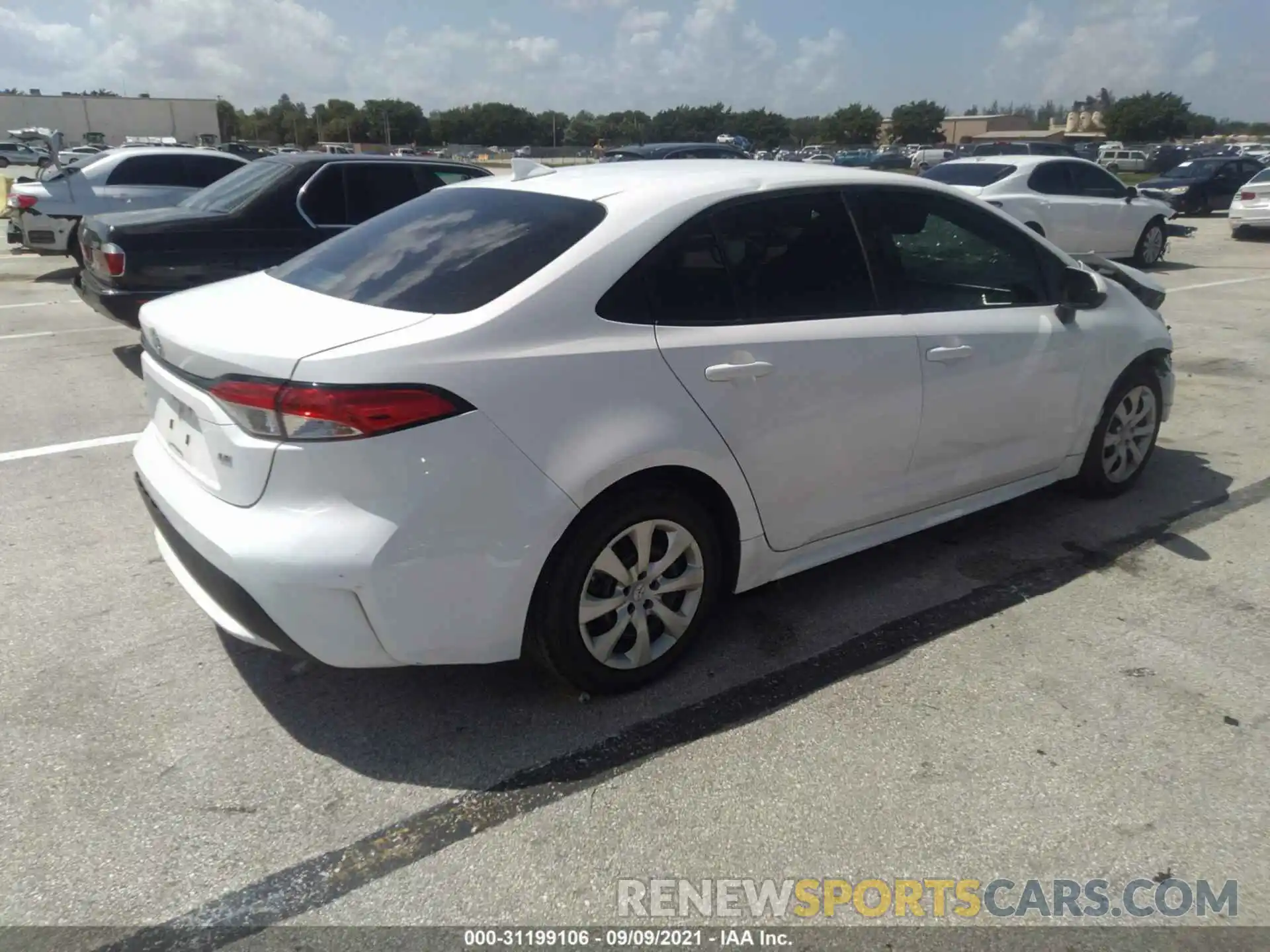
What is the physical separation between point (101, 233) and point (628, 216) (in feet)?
17.3

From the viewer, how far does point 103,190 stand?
1198 cm

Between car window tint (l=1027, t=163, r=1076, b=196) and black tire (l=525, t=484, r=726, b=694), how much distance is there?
11.5m

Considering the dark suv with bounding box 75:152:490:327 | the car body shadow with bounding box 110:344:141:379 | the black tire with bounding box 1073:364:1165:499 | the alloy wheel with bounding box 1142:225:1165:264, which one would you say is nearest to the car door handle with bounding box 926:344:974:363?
the black tire with bounding box 1073:364:1165:499

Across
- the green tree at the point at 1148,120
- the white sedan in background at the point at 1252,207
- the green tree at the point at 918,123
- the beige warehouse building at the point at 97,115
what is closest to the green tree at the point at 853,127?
→ the green tree at the point at 918,123

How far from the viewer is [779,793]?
2.82 m

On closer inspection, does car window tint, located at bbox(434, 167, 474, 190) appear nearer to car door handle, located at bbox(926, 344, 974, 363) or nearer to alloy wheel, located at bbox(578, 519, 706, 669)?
car door handle, located at bbox(926, 344, 974, 363)

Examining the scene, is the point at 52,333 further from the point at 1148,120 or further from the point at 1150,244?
the point at 1148,120

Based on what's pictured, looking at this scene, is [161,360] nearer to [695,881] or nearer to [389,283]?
[389,283]

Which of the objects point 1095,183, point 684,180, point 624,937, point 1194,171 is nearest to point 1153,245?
point 1095,183

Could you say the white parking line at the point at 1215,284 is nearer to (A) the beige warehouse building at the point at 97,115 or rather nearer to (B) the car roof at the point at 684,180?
(B) the car roof at the point at 684,180

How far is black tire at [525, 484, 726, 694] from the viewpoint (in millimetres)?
2965

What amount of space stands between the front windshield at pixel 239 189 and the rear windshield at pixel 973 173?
826 cm

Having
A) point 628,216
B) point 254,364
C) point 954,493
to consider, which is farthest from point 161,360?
point 954,493

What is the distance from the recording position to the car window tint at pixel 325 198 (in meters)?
7.59
